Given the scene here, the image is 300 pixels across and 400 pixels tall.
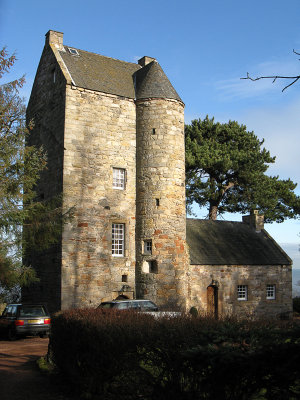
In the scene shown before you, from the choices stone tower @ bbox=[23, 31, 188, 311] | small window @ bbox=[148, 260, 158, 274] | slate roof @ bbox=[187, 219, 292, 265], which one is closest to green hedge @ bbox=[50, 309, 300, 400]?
stone tower @ bbox=[23, 31, 188, 311]

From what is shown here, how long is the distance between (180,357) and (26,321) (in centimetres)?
1281

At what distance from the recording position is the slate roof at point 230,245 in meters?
26.7

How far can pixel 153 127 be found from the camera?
23328mm

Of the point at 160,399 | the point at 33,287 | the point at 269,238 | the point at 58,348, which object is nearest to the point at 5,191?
the point at 58,348

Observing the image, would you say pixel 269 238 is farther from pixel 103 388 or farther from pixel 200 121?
pixel 103 388

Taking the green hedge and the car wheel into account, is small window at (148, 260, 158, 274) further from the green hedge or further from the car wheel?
the green hedge

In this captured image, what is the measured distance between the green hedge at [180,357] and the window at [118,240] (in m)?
12.5

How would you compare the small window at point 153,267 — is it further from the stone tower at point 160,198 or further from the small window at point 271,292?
the small window at point 271,292

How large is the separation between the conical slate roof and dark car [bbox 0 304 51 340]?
12.3 metres

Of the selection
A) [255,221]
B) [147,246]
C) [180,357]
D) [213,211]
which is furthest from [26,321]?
[213,211]

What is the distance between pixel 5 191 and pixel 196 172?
74.4 ft

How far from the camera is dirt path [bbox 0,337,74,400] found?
29.6ft

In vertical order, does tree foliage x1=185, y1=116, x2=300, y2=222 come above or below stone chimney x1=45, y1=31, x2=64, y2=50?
below

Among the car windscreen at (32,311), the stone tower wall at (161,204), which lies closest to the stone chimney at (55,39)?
the stone tower wall at (161,204)
